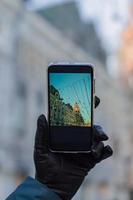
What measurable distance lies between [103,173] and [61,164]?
29.1 metres

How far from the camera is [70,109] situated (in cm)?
202

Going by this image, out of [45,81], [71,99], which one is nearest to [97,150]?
[71,99]

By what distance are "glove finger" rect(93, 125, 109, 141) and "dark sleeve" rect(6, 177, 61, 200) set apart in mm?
188

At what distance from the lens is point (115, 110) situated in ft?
117

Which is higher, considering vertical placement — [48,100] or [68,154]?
[48,100]

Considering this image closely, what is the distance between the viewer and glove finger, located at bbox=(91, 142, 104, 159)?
1989 millimetres

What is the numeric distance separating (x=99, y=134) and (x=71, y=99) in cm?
12

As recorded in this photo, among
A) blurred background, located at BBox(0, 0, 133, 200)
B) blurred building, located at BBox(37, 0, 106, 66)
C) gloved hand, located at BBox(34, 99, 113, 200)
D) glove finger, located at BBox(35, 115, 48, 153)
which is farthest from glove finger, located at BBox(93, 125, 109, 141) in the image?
blurred building, located at BBox(37, 0, 106, 66)

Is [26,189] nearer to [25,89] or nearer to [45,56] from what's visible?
[25,89]

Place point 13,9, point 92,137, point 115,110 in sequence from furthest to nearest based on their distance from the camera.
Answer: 1. point 115,110
2. point 13,9
3. point 92,137

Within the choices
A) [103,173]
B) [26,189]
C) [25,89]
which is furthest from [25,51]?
[26,189]

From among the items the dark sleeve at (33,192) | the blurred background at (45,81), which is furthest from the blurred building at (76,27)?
the dark sleeve at (33,192)

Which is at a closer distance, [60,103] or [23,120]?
[60,103]

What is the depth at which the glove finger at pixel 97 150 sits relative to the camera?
1989 millimetres
